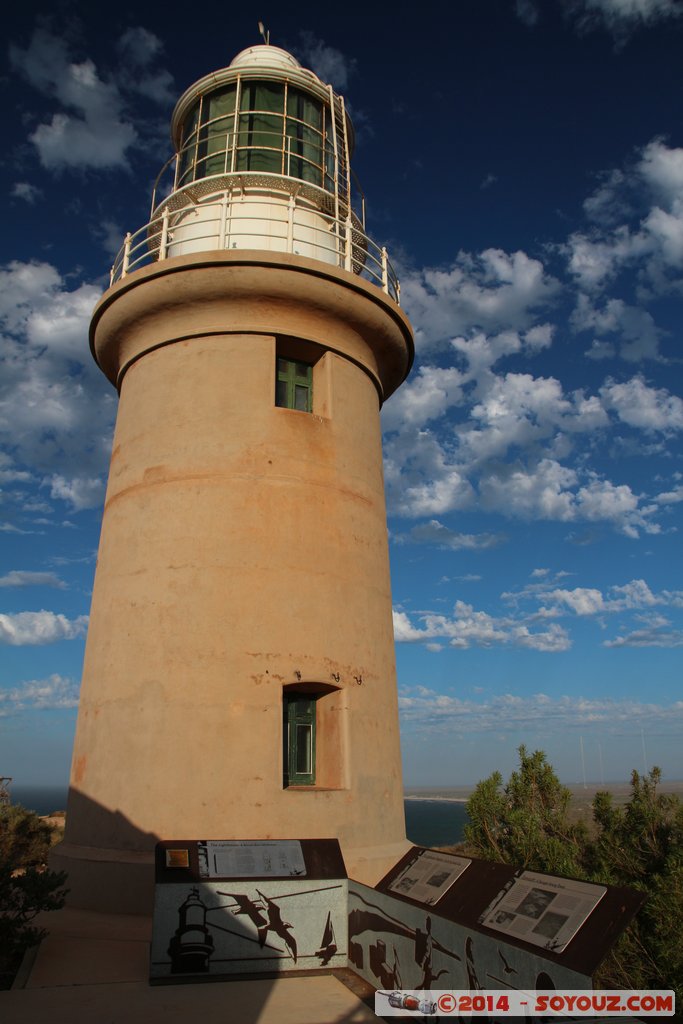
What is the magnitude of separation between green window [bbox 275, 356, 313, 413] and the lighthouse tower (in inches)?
1.2

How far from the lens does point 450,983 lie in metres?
4.95

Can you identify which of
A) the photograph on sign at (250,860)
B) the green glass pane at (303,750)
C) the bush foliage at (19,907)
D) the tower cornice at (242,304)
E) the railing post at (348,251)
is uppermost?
the railing post at (348,251)

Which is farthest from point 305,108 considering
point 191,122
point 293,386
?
point 293,386

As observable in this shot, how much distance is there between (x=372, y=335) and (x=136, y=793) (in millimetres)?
6810

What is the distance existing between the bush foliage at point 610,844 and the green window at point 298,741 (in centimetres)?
456

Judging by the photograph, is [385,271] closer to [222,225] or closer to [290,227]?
[290,227]

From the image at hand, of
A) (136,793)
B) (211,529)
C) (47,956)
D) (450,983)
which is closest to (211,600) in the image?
(211,529)

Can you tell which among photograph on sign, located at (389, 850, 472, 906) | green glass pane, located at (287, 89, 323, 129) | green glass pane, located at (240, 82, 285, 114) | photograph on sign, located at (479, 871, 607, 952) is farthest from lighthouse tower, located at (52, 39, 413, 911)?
photograph on sign, located at (479, 871, 607, 952)

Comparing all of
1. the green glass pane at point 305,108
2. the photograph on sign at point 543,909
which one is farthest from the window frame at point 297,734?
the green glass pane at point 305,108

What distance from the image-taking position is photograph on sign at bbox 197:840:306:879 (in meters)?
6.20

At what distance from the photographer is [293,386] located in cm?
1048

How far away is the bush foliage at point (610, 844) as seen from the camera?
34.9 feet

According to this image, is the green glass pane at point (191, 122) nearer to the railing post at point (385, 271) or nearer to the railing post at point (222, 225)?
the railing post at point (222, 225)

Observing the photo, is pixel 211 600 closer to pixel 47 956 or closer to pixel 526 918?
pixel 47 956
